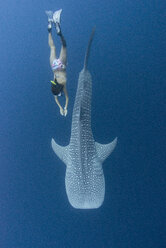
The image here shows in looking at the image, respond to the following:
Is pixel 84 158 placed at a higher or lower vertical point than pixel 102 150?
lower

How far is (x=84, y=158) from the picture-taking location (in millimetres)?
2525

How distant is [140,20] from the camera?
3.57m

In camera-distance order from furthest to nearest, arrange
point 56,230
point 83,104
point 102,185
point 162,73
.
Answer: point 56,230 → point 162,73 → point 102,185 → point 83,104

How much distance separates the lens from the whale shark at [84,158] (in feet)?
7.82

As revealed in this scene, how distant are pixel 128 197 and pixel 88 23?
2.83 m

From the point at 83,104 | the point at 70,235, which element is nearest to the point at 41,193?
the point at 70,235

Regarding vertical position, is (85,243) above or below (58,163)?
below

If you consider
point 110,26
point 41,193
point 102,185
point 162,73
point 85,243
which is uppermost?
point 110,26

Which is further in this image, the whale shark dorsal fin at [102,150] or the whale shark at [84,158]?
the whale shark dorsal fin at [102,150]

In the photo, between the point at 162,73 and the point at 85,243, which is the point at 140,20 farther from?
the point at 85,243

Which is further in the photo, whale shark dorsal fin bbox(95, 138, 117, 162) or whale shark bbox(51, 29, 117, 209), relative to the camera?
whale shark dorsal fin bbox(95, 138, 117, 162)

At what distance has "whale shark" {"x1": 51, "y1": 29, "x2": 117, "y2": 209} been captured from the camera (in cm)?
238

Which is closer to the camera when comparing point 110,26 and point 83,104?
point 83,104

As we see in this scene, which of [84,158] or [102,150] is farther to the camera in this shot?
[102,150]
